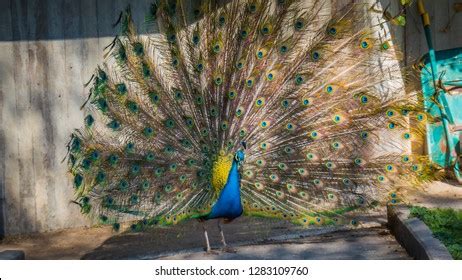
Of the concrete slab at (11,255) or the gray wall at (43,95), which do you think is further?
the gray wall at (43,95)

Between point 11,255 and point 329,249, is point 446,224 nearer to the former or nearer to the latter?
point 329,249

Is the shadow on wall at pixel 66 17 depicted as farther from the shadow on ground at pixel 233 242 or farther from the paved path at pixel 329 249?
the paved path at pixel 329 249

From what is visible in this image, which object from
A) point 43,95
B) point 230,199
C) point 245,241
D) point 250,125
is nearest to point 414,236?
point 230,199

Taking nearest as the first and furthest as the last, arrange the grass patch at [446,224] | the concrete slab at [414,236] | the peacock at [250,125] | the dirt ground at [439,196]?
the concrete slab at [414,236]
the grass patch at [446,224]
the peacock at [250,125]
the dirt ground at [439,196]

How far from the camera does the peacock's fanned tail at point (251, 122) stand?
20.8 feet

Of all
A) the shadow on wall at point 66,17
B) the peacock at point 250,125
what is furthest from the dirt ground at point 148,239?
the shadow on wall at point 66,17

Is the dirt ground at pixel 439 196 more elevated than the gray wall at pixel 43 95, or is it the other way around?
the gray wall at pixel 43 95

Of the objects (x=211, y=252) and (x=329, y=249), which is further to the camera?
(x=329, y=249)

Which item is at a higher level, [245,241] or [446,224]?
[446,224]

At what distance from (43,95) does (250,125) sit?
8.10 feet

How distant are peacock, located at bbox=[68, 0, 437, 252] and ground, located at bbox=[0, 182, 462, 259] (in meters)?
0.35

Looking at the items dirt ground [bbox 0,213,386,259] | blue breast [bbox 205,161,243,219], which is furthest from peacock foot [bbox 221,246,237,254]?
blue breast [bbox 205,161,243,219]

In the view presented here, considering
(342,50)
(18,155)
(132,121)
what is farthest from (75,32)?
(342,50)

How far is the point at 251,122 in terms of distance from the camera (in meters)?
6.45
